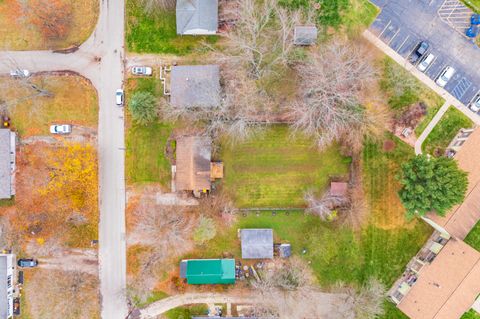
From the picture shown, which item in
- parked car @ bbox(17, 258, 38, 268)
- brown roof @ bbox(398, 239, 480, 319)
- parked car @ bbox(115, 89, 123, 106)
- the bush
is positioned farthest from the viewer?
parked car @ bbox(115, 89, 123, 106)

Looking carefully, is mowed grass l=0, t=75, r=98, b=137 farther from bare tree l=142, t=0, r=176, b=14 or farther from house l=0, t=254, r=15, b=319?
house l=0, t=254, r=15, b=319

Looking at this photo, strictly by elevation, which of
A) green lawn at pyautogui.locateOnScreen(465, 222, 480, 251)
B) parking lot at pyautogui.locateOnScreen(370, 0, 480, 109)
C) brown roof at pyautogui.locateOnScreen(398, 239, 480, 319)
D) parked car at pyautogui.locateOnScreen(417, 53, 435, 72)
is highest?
parking lot at pyautogui.locateOnScreen(370, 0, 480, 109)

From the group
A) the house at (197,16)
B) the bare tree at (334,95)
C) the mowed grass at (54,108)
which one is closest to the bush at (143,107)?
the mowed grass at (54,108)

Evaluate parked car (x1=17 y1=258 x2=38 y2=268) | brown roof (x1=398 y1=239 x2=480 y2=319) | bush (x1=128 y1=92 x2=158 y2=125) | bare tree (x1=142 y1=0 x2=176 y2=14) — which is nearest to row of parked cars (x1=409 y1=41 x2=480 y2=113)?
brown roof (x1=398 y1=239 x2=480 y2=319)

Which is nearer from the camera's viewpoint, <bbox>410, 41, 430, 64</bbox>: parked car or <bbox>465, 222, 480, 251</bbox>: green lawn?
<bbox>465, 222, 480, 251</bbox>: green lawn

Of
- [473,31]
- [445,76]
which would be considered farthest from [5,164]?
[473,31]

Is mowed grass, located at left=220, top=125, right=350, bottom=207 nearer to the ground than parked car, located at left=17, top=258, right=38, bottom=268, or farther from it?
farther from it

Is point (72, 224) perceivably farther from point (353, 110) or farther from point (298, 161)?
point (353, 110)

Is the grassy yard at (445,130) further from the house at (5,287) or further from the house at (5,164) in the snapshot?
the house at (5,287)

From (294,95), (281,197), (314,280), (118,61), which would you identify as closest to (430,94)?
(294,95)
